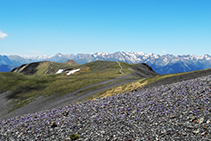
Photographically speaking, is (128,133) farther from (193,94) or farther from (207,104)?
(193,94)

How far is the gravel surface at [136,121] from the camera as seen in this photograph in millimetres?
17859

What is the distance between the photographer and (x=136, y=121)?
2181 cm

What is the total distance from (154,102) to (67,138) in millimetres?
14567

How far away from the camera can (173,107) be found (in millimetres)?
22922

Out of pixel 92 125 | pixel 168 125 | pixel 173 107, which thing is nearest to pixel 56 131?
pixel 92 125

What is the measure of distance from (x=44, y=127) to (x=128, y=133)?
13731 millimetres

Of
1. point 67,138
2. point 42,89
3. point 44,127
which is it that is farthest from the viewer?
point 42,89

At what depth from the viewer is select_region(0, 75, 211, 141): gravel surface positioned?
1786 cm

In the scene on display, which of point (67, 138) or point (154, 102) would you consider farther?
point (154, 102)

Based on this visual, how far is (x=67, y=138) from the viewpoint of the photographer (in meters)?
20.8

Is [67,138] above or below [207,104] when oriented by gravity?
below

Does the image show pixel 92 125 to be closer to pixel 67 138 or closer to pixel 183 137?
pixel 67 138

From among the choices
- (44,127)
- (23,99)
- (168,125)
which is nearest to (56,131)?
(44,127)

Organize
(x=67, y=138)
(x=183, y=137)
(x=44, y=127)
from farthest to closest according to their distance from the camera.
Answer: (x=44, y=127)
(x=67, y=138)
(x=183, y=137)
